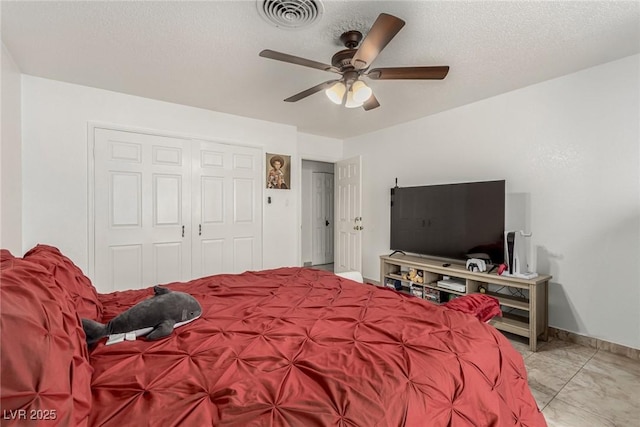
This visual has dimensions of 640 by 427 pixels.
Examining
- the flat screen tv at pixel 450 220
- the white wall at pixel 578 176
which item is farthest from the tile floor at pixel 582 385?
the flat screen tv at pixel 450 220

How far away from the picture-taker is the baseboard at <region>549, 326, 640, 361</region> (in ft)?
8.08

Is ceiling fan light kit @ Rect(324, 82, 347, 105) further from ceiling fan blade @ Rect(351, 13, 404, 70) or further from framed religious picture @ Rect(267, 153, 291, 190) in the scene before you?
framed religious picture @ Rect(267, 153, 291, 190)

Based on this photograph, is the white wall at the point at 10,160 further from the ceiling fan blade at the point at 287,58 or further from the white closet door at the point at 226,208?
the ceiling fan blade at the point at 287,58

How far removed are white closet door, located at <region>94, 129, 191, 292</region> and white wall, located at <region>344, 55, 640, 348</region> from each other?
11.5ft

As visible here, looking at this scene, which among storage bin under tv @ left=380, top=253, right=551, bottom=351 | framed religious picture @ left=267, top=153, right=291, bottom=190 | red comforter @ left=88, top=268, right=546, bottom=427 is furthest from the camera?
framed religious picture @ left=267, top=153, right=291, bottom=190

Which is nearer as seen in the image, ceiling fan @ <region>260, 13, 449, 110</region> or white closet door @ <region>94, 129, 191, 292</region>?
Result: ceiling fan @ <region>260, 13, 449, 110</region>

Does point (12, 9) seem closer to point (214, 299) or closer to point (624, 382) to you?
point (214, 299)

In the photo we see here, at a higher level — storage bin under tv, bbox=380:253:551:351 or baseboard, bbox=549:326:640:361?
storage bin under tv, bbox=380:253:551:351

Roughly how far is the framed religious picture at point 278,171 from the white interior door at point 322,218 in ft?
7.13

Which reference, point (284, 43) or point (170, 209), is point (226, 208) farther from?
point (284, 43)

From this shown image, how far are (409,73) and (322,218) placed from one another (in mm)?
4864

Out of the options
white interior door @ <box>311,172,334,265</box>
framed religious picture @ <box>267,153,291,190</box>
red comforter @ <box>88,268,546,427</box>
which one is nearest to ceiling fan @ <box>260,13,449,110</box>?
red comforter @ <box>88,268,546,427</box>

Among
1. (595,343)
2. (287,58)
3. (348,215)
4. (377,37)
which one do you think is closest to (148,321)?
(287,58)

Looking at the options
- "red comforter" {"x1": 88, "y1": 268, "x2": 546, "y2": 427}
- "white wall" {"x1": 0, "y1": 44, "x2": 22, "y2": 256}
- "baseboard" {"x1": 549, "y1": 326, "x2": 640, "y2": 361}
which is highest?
"white wall" {"x1": 0, "y1": 44, "x2": 22, "y2": 256}
